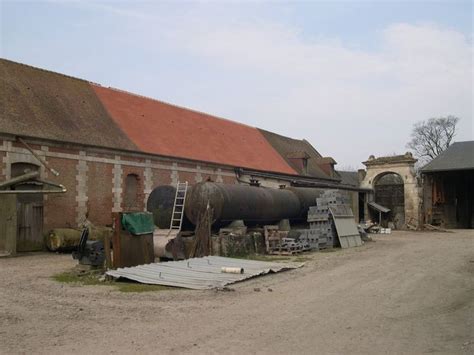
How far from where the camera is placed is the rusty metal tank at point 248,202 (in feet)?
57.3

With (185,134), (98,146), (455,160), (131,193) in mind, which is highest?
(185,134)

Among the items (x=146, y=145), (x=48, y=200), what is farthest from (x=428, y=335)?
(x=146, y=145)

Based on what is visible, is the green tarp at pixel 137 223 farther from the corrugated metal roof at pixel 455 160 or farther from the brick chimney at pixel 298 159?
the corrugated metal roof at pixel 455 160

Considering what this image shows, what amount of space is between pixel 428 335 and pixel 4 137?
16.3 meters

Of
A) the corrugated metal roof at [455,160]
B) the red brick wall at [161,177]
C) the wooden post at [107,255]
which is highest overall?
the corrugated metal roof at [455,160]

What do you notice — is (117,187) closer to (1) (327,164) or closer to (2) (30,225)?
(2) (30,225)

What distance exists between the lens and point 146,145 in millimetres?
24875

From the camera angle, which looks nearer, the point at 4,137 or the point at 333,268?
the point at 333,268

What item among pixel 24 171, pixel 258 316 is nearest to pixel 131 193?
pixel 24 171

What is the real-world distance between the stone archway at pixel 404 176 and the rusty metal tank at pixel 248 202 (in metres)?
15.4

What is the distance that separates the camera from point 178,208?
1784cm

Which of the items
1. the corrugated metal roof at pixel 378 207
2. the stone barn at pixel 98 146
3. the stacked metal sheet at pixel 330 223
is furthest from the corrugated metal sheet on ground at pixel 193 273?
the corrugated metal roof at pixel 378 207

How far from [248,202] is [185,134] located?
A: 1157 cm

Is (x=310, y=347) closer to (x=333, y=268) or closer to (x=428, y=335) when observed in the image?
(x=428, y=335)
